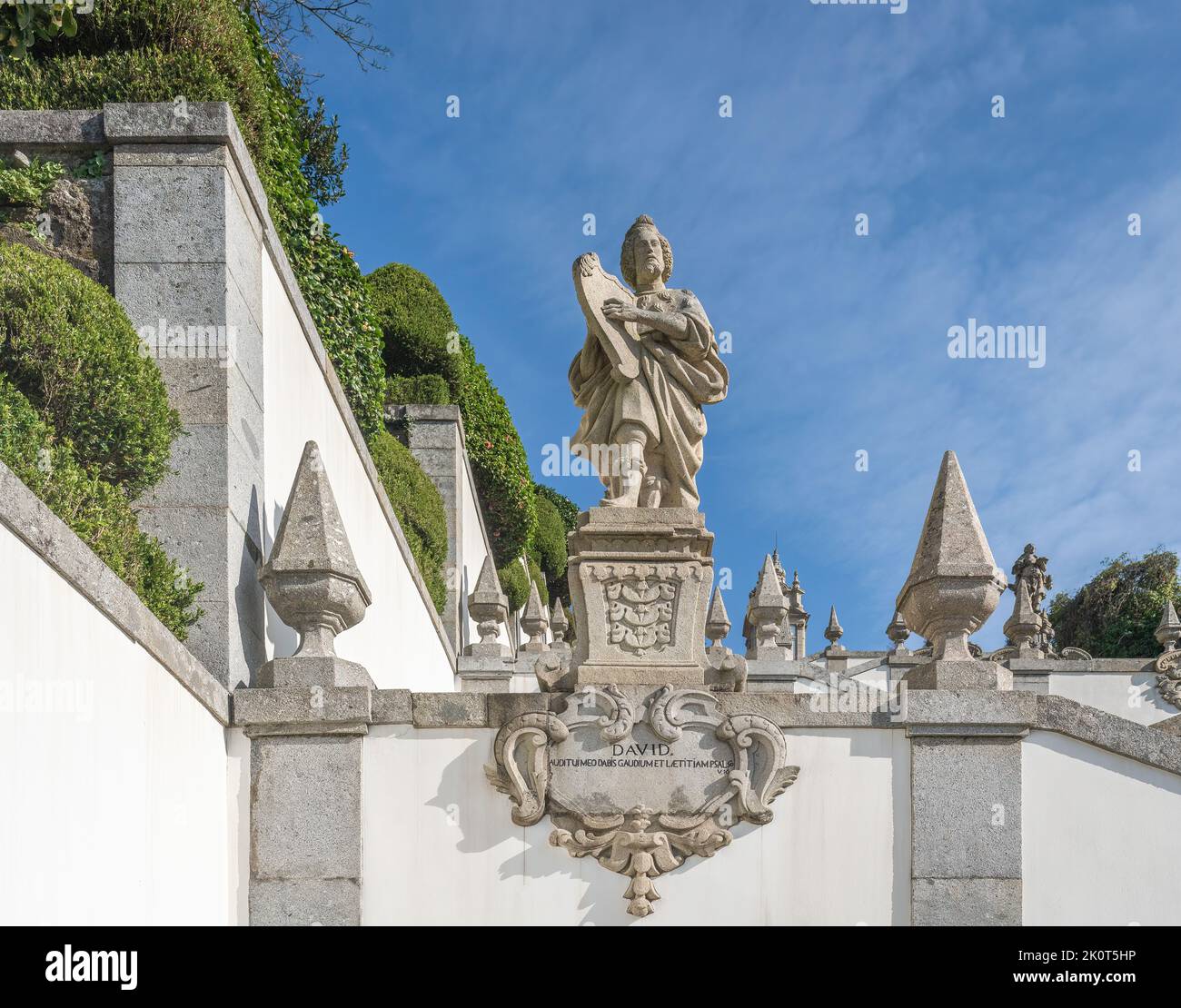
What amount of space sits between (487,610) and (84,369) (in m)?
9.63

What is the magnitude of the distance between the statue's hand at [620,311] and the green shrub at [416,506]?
5.95 metres

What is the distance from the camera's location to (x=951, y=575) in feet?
22.2

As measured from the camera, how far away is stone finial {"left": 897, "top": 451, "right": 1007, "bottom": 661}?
267 inches

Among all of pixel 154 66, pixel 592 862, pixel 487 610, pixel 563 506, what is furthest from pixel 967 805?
pixel 563 506

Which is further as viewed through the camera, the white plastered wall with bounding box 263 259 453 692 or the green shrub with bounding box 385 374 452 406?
the green shrub with bounding box 385 374 452 406

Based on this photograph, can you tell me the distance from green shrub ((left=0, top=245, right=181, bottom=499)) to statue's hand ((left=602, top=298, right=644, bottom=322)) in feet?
9.20

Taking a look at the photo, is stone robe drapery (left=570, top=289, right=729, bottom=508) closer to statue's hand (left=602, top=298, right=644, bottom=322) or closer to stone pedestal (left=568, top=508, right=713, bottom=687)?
statue's hand (left=602, top=298, right=644, bottom=322)

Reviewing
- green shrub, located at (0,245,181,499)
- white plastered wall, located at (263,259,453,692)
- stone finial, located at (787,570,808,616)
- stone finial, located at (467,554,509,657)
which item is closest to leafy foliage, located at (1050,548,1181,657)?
stone finial, located at (787,570,808,616)

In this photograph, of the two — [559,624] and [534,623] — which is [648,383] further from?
[559,624]

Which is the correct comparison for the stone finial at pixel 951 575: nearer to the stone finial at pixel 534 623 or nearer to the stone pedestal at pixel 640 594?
the stone pedestal at pixel 640 594

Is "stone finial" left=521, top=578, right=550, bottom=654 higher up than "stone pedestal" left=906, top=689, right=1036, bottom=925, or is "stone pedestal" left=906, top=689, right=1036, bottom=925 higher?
"stone finial" left=521, top=578, right=550, bottom=654

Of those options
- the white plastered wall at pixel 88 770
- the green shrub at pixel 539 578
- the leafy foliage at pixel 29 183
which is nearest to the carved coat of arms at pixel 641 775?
the white plastered wall at pixel 88 770

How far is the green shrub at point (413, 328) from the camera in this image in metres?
17.5
